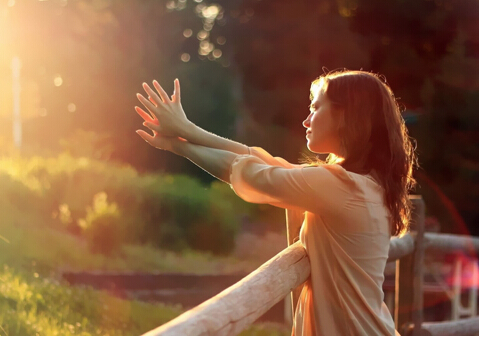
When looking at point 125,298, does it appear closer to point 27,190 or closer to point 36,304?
point 27,190

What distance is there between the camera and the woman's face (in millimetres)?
1511

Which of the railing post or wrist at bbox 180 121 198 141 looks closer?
wrist at bbox 180 121 198 141

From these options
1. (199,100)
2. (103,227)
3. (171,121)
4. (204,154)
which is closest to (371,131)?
(204,154)

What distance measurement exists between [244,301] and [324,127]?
23.8 inches

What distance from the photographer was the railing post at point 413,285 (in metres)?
3.49

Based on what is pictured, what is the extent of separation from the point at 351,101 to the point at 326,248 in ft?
1.39

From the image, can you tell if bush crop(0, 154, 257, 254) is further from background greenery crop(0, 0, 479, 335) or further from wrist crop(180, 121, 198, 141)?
wrist crop(180, 121, 198, 141)

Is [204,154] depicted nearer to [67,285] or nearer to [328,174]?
[328,174]

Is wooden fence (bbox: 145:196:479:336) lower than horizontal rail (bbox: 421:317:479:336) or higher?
higher

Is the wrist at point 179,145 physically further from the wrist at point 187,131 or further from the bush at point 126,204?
the bush at point 126,204

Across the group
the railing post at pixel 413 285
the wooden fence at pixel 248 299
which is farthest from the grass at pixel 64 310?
the railing post at pixel 413 285

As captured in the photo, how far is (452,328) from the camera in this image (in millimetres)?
3711

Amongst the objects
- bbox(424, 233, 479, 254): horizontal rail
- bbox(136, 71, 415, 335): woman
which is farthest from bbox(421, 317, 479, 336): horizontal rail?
bbox(136, 71, 415, 335): woman

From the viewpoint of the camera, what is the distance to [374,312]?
145cm
